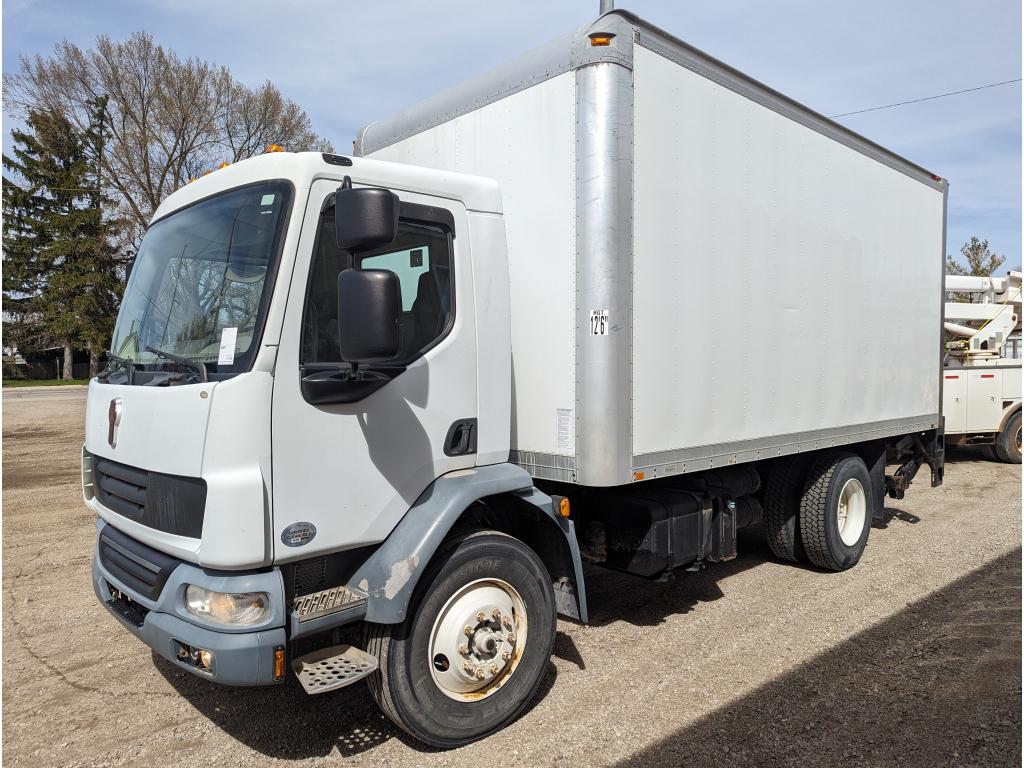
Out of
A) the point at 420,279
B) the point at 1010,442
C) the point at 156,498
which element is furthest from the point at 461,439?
the point at 1010,442

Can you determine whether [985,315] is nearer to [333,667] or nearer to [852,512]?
[852,512]

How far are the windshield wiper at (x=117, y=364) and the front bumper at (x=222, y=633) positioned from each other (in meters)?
0.95

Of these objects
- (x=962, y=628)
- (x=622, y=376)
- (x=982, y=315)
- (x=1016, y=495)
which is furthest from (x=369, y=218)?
(x=982, y=315)

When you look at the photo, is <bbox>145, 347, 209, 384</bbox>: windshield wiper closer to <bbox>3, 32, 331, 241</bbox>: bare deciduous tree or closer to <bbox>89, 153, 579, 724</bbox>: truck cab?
<bbox>89, 153, 579, 724</bbox>: truck cab

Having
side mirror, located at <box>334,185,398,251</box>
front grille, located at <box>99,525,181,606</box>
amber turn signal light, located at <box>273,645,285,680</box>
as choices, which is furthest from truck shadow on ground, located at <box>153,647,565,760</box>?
side mirror, located at <box>334,185,398,251</box>

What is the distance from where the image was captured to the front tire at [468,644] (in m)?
3.30

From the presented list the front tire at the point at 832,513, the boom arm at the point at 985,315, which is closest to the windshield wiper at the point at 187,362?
the front tire at the point at 832,513

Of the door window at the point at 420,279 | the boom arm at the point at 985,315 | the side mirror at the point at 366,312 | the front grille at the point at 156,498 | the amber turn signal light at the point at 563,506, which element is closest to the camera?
the side mirror at the point at 366,312

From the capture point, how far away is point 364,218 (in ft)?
9.29

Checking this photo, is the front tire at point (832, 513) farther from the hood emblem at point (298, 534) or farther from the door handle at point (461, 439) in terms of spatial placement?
the hood emblem at point (298, 534)

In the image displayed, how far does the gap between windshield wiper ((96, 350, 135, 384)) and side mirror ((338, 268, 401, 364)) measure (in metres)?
1.22

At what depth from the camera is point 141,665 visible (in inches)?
174

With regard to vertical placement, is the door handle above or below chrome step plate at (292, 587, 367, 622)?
above

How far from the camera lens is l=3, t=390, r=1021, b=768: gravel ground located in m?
3.49
